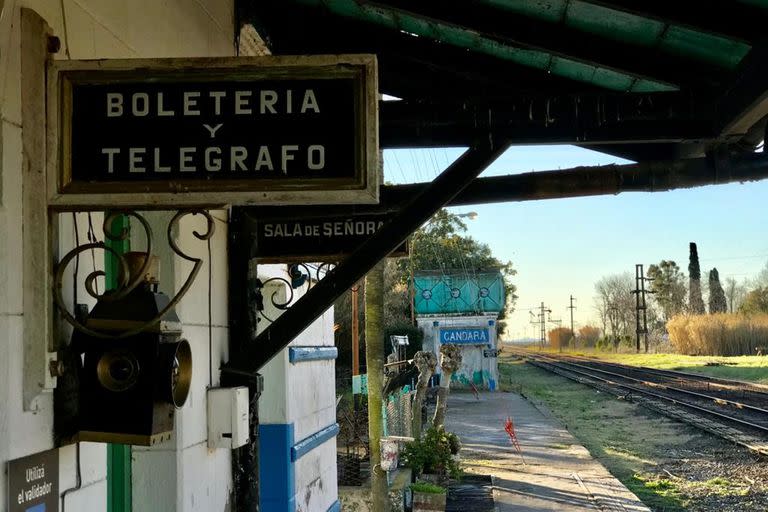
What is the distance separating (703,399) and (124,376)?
87.7 ft

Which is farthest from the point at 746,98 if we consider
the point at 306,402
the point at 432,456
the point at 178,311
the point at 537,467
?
the point at 537,467

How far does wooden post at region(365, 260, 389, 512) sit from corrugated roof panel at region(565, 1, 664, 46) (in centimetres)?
516

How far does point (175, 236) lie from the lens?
4020 millimetres

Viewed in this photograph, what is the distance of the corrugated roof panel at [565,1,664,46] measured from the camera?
14.2 ft

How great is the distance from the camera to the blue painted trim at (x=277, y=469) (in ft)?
19.6

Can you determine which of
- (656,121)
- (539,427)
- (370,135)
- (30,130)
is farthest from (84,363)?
(539,427)

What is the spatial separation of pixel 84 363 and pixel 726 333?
58.4m

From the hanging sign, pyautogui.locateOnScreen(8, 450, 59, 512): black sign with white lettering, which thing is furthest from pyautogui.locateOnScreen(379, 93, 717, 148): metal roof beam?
pyautogui.locateOnScreen(8, 450, 59, 512): black sign with white lettering

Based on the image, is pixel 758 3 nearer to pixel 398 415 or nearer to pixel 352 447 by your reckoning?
pixel 398 415

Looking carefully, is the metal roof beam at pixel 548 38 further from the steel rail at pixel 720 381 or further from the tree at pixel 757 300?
the tree at pixel 757 300

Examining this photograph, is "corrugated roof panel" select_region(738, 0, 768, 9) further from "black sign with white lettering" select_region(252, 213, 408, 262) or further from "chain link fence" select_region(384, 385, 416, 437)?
"chain link fence" select_region(384, 385, 416, 437)

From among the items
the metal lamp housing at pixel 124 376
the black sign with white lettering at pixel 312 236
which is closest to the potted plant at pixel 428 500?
the black sign with white lettering at pixel 312 236

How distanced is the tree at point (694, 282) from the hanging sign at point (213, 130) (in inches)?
3270

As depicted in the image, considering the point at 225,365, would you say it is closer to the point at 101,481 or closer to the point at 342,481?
the point at 101,481
